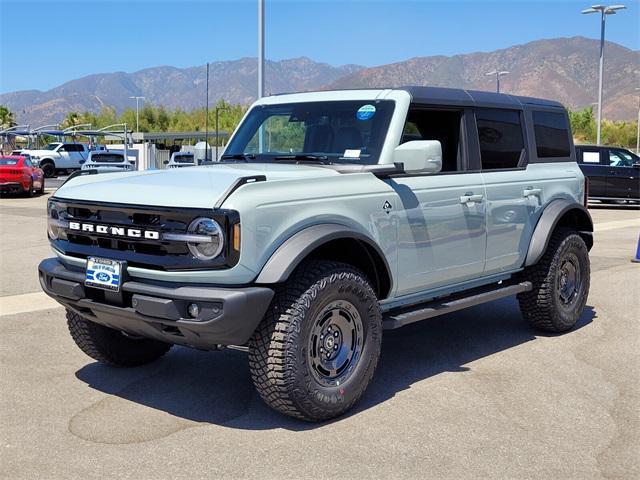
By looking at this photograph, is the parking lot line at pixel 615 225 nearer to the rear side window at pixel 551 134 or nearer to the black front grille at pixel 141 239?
the rear side window at pixel 551 134

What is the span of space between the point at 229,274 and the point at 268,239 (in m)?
0.30

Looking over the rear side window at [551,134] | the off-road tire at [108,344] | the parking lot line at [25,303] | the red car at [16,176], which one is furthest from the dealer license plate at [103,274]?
the red car at [16,176]

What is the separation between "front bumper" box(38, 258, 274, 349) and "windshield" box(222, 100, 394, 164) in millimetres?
1535

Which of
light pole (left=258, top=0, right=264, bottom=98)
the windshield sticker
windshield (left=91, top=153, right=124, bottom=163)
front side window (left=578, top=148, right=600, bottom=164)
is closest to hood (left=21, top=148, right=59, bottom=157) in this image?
windshield (left=91, top=153, right=124, bottom=163)

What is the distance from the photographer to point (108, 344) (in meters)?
5.46

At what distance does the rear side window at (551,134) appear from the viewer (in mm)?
6801

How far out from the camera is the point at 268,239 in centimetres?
427

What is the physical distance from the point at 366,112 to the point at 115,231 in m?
1.97

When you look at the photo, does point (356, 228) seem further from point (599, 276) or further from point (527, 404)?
point (599, 276)

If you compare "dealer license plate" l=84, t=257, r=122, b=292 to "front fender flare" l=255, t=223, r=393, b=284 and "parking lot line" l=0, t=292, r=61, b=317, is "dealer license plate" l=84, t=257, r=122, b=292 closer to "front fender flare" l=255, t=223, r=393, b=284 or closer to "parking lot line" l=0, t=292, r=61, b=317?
"front fender flare" l=255, t=223, r=393, b=284

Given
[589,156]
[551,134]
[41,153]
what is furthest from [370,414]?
[41,153]

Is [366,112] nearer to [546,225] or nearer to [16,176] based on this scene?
[546,225]

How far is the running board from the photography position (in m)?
5.09

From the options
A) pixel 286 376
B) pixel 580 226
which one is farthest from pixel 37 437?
pixel 580 226
